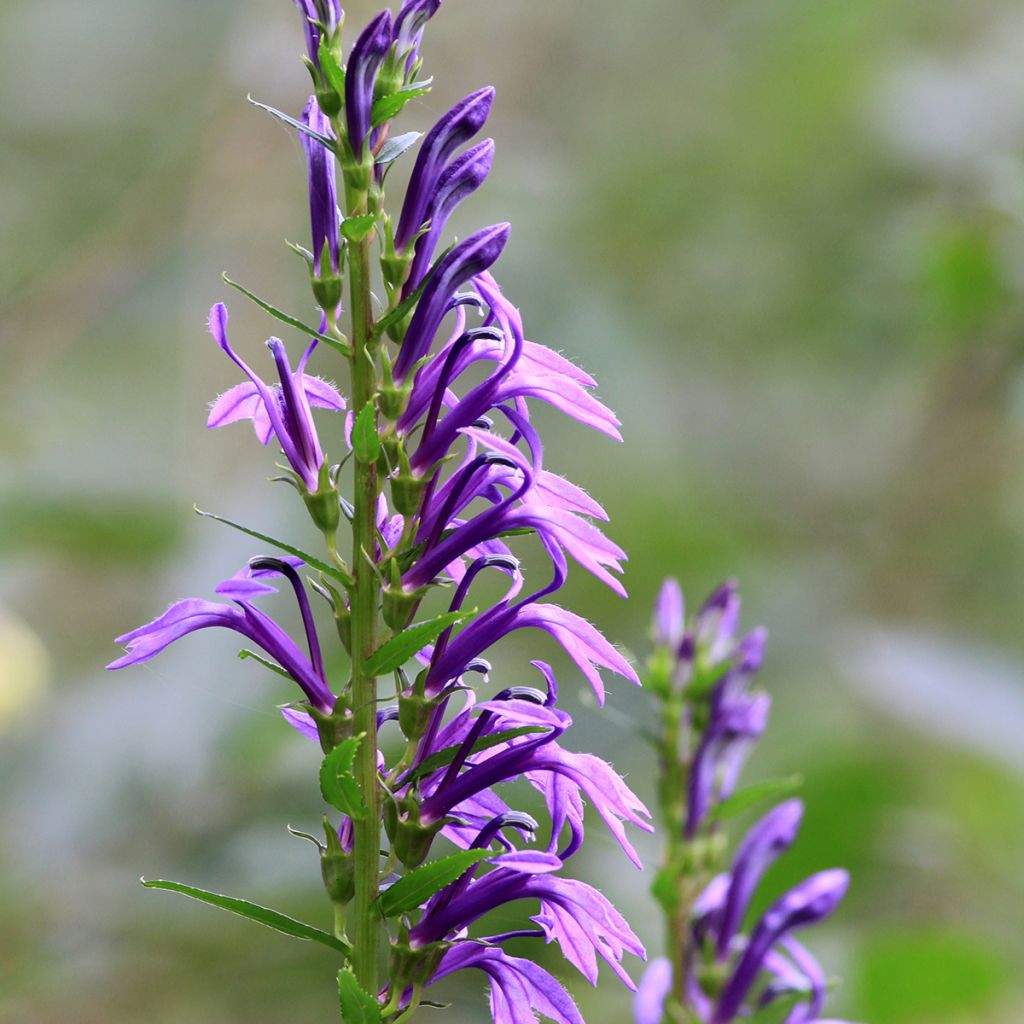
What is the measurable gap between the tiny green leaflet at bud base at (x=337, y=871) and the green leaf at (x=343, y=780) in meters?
0.05

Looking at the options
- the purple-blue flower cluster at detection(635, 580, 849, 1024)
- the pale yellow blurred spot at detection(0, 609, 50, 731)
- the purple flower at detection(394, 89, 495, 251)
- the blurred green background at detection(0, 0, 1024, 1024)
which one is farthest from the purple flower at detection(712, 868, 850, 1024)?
the pale yellow blurred spot at detection(0, 609, 50, 731)

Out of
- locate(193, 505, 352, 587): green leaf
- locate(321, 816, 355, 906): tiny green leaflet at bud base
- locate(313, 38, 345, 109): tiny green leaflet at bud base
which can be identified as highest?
locate(313, 38, 345, 109): tiny green leaflet at bud base

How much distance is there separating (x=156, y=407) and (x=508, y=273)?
56.0 inches

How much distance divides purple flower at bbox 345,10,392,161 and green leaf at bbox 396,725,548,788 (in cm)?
29

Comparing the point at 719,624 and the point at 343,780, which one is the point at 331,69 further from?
the point at 719,624

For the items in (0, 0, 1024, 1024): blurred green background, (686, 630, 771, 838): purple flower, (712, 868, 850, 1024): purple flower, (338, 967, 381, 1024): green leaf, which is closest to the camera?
(338, 967, 381, 1024): green leaf

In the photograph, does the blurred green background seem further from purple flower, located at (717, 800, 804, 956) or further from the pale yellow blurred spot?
purple flower, located at (717, 800, 804, 956)

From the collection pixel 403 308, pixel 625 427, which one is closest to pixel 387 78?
pixel 403 308

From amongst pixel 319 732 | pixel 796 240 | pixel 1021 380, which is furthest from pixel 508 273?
pixel 319 732

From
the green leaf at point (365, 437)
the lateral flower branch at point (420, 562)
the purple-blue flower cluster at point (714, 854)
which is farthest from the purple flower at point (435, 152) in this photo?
the purple-blue flower cluster at point (714, 854)

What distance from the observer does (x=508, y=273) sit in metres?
2.98

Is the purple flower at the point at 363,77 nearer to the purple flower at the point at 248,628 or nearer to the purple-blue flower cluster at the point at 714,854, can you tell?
the purple flower at the point at 248,628

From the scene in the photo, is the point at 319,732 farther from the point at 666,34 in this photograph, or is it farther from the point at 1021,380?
the point at 666,34

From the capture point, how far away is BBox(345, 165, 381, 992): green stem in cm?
67
